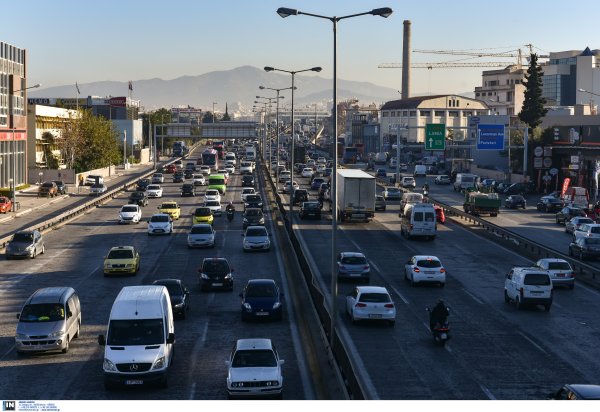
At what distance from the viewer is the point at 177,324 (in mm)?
27297

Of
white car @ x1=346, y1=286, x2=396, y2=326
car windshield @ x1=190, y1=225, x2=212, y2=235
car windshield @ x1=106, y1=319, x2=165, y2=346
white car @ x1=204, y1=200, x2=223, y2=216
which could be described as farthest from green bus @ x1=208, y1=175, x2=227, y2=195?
car windshield @ x1=106, y1=319, x2=165, y2=346

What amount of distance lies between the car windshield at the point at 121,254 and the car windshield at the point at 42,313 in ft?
43.7

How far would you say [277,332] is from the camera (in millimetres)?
26344

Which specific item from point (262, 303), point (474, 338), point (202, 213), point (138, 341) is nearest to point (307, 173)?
point (202, 213)

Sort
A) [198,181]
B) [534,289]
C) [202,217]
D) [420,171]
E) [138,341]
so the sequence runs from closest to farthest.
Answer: [138,341] → [534,289] → [202,217] → [198,181] → [420,171]

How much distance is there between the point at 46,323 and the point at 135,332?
449 centimetres

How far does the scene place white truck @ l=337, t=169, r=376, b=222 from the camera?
56.0 m

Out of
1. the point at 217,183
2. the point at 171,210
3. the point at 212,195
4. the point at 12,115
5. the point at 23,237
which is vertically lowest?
the point at 23,237

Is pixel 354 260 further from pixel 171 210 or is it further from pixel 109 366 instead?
pixel 171 210

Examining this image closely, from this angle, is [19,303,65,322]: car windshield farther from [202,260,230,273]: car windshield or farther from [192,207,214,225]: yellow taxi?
[192,207,214,225]: yellow taxi

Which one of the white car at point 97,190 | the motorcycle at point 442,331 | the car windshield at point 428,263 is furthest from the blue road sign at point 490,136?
the motorcycle at point 442,331

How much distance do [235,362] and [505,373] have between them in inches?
308

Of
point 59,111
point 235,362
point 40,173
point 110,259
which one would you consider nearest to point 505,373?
point 235,362

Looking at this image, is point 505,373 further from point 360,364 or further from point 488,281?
point 488,281
